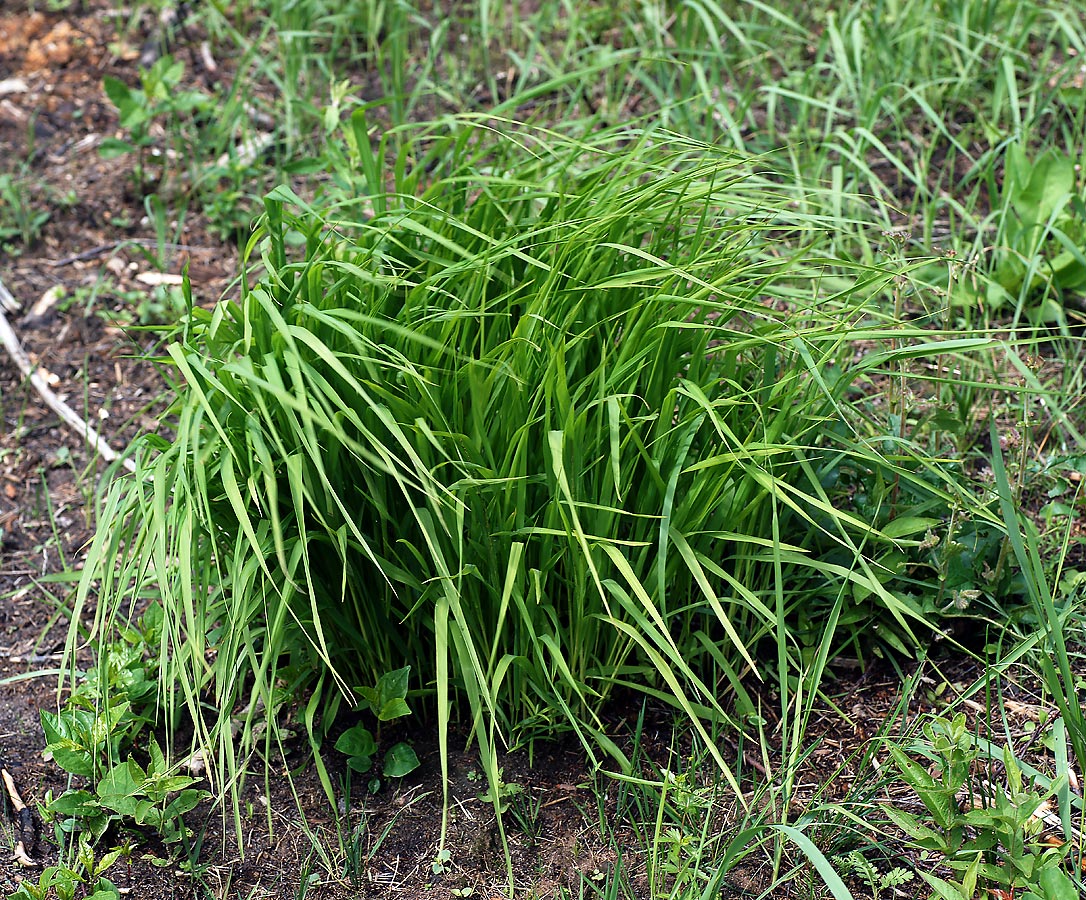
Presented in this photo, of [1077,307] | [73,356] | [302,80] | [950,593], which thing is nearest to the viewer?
[950,593]

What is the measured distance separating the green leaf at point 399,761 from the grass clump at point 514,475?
96 mm

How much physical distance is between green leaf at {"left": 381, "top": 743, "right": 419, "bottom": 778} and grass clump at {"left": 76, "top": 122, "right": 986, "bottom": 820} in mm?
96

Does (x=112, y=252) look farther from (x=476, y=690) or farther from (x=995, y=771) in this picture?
(x=995, y=771)

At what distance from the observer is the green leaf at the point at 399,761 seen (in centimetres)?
170

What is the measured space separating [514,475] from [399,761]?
1.64 ft

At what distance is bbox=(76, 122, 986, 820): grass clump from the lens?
58.6 inches

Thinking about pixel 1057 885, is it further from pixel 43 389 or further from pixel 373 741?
pixel 43 389

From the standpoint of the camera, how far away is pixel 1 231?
2986 millimetres

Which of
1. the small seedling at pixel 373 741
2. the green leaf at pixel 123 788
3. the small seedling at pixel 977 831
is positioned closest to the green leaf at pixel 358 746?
the small seedling at pixel 373 741

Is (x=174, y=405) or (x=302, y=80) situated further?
(x=302, y=80)

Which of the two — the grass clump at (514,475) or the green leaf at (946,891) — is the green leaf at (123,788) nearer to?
the grass clump at (514,475)

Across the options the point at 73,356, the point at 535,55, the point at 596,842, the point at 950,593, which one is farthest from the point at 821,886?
the point at 535,55

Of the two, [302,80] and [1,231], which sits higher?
[302,80]

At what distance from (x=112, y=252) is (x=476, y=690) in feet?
6.23
